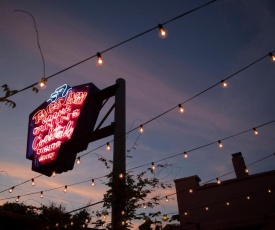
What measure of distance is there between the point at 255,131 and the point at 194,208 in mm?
10254

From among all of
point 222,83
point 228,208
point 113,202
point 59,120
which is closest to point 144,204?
point 113,202

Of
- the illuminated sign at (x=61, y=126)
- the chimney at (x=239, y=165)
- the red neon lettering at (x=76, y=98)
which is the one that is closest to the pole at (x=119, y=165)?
the illuminated sign at (x=61, y=126)

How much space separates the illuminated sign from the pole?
125 cm

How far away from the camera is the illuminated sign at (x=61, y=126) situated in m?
8.83

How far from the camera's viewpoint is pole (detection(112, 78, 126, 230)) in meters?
6.48

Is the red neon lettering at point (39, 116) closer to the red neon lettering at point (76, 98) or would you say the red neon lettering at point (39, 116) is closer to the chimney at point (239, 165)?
the red neon lettering at point (76, 98)

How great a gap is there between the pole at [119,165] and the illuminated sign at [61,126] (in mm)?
1246

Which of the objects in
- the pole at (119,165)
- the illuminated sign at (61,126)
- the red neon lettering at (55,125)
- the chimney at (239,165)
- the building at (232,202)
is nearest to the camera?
the pole at (119,165)

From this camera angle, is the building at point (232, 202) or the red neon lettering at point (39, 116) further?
the building at point (232, 202)

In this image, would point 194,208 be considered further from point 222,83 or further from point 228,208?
point 222,83

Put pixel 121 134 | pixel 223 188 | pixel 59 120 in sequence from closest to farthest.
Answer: pixel 121 134, pixel 59 120, pixel 223 188

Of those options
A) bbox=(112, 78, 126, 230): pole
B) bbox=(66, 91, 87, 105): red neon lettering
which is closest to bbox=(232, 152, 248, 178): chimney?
bbox=(112, 78, 126, 230): pole

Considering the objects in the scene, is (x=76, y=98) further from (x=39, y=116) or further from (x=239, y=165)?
(x=239, y=165)

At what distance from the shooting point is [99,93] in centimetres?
914
